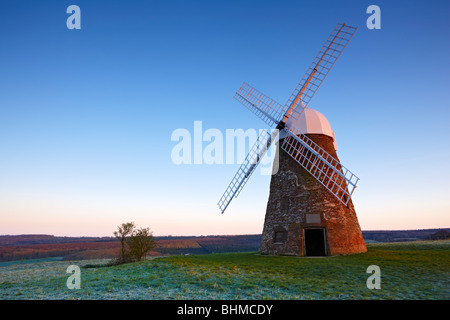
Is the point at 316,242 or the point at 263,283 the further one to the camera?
the point at 316,242

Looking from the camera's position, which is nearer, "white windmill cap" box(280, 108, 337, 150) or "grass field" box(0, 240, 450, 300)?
"grass field" box(0, 240, 450, 300)

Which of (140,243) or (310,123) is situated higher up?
(310,123)

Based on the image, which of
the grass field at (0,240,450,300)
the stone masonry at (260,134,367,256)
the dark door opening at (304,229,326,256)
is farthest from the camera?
the dark door opening at (304,229,326,256)

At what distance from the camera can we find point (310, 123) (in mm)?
18969

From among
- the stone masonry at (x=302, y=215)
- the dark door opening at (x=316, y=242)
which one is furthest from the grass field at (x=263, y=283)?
the dark door opening at (x=316, y=242)

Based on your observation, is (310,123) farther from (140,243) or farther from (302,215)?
(140,243)

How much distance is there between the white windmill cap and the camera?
18859 millimetres

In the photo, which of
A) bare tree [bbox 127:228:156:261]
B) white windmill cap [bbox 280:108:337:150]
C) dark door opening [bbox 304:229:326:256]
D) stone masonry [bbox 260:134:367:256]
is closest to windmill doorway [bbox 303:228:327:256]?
dark door opening [bbox 304:229:326:256]

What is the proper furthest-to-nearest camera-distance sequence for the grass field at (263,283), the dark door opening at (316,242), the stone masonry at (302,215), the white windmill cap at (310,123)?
the dark door opening at (316,242) → the white windmill cap at (310,123) → the stone masonry at (302,215) → the grass field at (263,283)

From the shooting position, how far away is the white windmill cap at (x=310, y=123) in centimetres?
1886

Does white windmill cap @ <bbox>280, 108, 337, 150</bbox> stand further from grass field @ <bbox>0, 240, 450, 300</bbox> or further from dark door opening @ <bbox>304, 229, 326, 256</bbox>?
grass field @ <bbox>0, 240, 450, 300</bbox>

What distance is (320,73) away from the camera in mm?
17891

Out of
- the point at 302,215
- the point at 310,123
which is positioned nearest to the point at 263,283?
the point at 302,215

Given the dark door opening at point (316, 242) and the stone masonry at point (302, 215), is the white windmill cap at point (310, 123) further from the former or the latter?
the dark door opening at point (316, 242)
